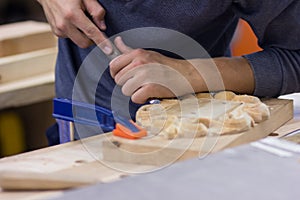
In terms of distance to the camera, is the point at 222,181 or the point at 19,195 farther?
the point at 19,195

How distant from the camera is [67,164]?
957mm

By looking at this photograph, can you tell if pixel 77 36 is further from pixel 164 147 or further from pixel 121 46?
pixel 164 147

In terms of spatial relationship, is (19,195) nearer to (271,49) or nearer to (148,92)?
(148,92)

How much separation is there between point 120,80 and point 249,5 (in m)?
0.28

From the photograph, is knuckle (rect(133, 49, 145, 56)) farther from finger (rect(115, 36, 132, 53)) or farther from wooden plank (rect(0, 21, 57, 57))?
wooden plank (rect(0, 21, 57, 57))

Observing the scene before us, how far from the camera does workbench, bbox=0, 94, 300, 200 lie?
86cm

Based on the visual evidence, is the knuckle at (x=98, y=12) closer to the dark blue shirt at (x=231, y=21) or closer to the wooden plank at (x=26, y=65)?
the dark blue shirt at (x=231, y=21)

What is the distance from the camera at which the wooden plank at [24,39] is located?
195 cm

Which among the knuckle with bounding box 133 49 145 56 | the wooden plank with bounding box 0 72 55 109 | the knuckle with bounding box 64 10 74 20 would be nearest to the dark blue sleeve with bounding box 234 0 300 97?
the knuckle with bounding box 133 49 145 56

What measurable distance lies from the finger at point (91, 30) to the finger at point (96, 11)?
1.0 inches

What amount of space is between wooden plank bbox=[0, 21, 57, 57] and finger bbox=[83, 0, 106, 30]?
712mm

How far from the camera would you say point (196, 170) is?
76cm

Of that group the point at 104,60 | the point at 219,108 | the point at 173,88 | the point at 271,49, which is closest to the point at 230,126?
the point at 219,108

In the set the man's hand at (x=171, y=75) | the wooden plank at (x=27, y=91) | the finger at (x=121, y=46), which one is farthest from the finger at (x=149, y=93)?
the wooden plank at (x=27, y=91)
